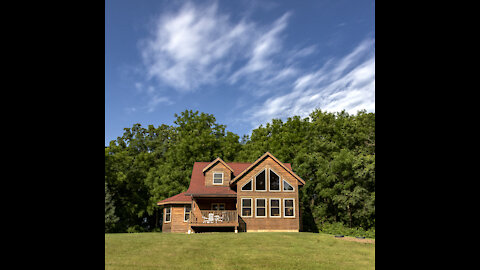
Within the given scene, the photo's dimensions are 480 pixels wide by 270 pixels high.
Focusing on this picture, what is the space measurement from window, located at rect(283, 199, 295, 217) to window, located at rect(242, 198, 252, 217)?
8.29 feet

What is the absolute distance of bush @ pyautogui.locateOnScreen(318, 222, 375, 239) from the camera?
24219 millimetres

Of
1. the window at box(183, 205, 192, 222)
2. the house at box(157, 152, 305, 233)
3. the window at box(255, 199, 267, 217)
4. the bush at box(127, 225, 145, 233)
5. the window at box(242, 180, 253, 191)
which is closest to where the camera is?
the house at box(157, 152, 305, 233)

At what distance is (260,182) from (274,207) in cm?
209

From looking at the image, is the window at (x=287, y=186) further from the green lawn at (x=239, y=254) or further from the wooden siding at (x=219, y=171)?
the green lawn at (x=239, y=254)

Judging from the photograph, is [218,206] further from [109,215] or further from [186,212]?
[109,215]

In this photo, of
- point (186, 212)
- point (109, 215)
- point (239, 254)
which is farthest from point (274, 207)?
point (109, 215)

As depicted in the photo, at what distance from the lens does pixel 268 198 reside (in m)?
24.5

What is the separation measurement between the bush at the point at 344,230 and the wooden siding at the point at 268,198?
4.17 metres

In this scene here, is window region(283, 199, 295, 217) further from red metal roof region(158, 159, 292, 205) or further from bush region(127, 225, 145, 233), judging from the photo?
bush region(127, 225, 145, 233)

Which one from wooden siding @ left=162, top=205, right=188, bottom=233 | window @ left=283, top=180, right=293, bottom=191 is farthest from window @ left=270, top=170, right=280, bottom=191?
wooden siding @ left=162, top=205, right=188, bottom=233
